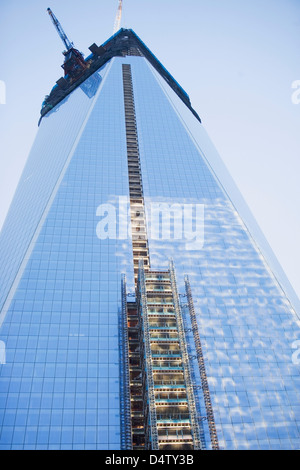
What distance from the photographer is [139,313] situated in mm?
84375

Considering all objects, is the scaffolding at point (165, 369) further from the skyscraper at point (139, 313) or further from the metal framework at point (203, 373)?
the metal framework at point (203, 373)

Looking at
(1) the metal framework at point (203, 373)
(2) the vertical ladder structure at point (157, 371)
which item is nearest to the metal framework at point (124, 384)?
(2) the vertical ladder structure at point (157, 371)

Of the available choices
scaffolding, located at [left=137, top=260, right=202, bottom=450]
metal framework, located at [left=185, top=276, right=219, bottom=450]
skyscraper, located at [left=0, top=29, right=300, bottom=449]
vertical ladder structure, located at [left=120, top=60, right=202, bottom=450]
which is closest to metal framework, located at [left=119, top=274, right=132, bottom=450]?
vertical ladder structure, located at [left=120, top=60, right=202, bottom=450]

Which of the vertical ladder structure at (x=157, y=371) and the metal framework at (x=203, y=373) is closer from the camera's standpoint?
the vertical ladder structure at (x=157, y=371)

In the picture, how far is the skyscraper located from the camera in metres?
65.7

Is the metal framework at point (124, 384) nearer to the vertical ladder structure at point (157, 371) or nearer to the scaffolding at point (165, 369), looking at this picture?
the vertical ladder structure at point (157, 371)

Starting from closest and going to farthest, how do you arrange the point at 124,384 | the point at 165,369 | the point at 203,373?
the point at 165,369, the point at 124,384, the point at 203,373

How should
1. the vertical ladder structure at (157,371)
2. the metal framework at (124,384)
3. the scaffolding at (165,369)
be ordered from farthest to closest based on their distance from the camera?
1. the metal framework at (124,384)
2. the vertical ladder structure at (157,371)
3. the scaffolding at (165,369)

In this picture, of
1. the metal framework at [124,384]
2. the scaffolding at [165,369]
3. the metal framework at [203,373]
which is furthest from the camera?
the metal framework at [124,384]

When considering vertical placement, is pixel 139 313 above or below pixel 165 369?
above

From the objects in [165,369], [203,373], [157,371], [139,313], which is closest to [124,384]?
[157,371]

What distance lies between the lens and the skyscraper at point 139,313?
216 feet

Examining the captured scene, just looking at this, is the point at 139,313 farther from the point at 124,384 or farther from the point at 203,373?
the point at 203,373
